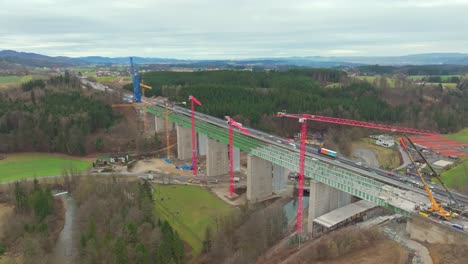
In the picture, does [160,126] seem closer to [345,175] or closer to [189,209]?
[189,209]

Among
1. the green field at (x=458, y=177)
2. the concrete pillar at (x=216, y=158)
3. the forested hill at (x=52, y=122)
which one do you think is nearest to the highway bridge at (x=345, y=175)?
the concrete pillar at (x=216, y=158)

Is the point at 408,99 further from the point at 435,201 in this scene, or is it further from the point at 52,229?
the point at 52,229

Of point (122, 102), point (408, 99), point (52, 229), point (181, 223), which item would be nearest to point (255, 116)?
point (122, 102)

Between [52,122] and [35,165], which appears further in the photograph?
[52,122]

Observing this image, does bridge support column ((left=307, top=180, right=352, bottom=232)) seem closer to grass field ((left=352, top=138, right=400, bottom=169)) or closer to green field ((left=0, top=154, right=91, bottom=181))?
grass field ((left=352, top=138, right=400, bottom=169))

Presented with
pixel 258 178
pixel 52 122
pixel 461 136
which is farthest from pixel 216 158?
pixel 461 136

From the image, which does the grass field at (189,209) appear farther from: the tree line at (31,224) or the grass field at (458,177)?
the grass field at (458,177)
